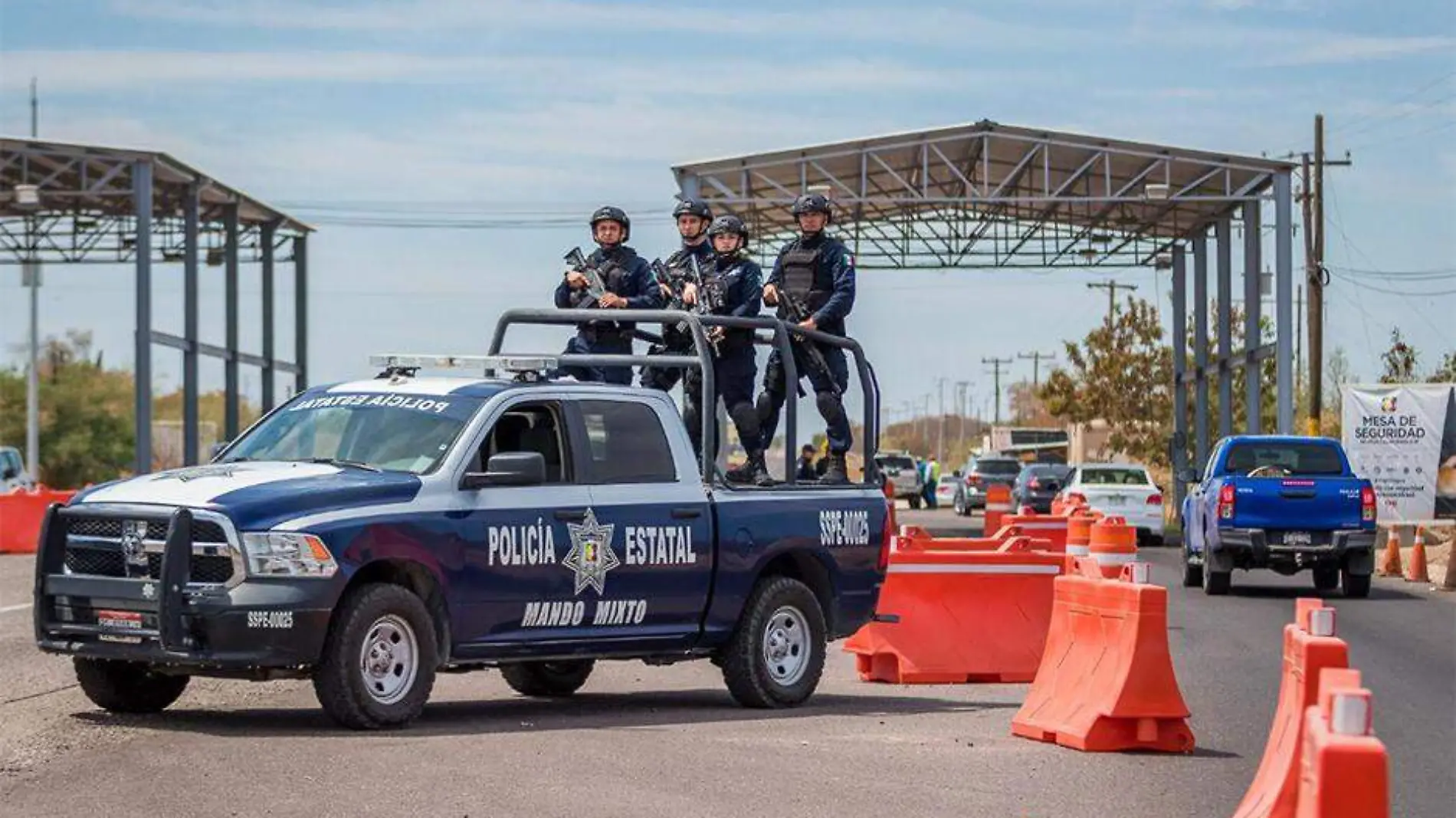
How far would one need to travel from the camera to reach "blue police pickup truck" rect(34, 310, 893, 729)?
12.1 metres

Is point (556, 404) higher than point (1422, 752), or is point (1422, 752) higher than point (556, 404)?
point (556, 404)

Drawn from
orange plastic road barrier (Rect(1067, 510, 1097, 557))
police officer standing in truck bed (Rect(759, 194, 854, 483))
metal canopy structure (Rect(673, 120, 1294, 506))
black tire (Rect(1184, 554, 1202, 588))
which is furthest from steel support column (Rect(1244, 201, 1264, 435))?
police officer standing in truck bed (Rect(759, 194, 854, 483))

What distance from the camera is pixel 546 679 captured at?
15.2 m

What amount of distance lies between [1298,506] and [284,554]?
18.6m

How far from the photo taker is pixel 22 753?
11.5 m

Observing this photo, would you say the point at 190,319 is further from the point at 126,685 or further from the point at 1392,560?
the point at 126,685

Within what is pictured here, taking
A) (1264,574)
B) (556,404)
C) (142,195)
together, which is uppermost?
(142,195)

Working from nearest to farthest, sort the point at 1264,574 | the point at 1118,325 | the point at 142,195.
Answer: the point at 1264,574 → the point at 142,195 → the point at 1118,325

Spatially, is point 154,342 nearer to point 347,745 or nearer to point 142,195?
point 142,195

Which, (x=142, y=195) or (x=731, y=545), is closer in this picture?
(x=731, y=545)

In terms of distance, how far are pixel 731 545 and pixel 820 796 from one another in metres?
4.09

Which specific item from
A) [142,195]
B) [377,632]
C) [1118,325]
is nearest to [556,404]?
[377,632]

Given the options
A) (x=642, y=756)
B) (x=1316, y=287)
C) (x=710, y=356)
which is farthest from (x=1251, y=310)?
(x=642, y=756)

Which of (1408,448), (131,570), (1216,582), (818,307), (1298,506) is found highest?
(818,307)
